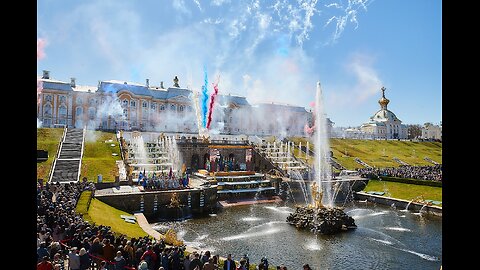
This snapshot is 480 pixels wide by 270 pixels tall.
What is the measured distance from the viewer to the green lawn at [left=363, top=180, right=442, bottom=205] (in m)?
38.4

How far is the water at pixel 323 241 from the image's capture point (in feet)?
62.3

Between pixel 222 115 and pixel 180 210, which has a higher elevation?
pixel 222 115

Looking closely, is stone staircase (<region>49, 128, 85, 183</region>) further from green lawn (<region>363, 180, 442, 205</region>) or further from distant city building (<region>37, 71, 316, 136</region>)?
green lawn (<region>363, 180, 442, 205</region>)

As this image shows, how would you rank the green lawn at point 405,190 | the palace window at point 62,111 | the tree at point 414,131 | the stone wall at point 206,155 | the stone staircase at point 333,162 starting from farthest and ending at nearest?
the tree at point 414,131 → the palace window at point 62,111 → the stone staircase at point 333,162 → the stone wall at point 206,155 → the green lawn at point 405,190

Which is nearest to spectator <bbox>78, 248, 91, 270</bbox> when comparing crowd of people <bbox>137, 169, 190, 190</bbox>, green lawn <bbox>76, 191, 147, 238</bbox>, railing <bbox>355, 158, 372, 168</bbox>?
green lawn <bbox>76, 191, 147, 238</bbox>

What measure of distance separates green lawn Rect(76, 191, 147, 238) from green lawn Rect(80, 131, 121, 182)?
10.9 m

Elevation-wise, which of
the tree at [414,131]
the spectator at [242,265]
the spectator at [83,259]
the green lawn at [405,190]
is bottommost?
the green lawn at [405,190]

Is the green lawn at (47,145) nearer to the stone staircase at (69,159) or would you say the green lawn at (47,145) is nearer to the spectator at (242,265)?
the stone staircase at (69,159)

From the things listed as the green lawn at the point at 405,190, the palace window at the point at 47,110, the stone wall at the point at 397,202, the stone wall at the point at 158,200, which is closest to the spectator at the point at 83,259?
the stone wall at the point at 158,200

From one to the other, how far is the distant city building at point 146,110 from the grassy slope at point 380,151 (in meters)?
20.0

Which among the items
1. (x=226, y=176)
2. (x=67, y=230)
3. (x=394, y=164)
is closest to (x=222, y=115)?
(x=394, y=164)

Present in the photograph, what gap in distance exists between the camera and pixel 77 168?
39000 mm
